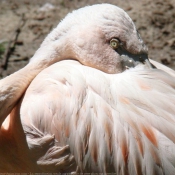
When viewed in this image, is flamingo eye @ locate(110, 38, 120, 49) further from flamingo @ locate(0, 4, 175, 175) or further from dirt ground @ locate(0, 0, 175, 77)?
dirt ground @ locate(0, 0, 175, 77)

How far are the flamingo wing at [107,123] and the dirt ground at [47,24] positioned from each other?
2201 millimetres

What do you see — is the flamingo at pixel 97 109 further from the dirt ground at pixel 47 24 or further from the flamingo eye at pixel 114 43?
the dirt ground at pixel 47 24

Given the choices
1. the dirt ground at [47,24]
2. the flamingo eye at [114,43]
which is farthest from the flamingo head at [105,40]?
the dirt ground at [47,24]

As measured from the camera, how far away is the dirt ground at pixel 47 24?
492cm

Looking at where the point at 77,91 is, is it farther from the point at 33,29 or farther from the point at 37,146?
the point at 33,29

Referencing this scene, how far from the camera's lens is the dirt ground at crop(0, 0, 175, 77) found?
4.92m

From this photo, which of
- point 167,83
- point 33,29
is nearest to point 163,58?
point 33,29

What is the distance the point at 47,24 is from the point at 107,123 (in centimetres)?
296

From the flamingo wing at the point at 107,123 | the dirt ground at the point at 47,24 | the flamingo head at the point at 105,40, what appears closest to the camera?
the flamingo wing at the point at 107,123

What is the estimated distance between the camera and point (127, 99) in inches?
103

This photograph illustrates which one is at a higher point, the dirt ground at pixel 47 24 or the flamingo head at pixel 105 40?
the flamingo head at pixel 105 40

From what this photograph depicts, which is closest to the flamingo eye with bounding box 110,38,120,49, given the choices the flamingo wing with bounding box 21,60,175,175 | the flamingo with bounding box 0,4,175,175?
the flamingo with bounding box 0,4,175,175

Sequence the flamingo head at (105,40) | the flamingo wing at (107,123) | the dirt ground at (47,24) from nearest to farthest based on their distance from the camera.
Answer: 1. the flamingo wing at (107,123)
2. the flamingo head at (105,40)
3. the dirt ground at (47,24)

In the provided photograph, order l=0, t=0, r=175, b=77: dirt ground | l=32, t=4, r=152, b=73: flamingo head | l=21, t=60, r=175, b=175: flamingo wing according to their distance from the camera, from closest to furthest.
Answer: l=21, t=60, r=175, b=175: flamingo wing
l=32, t=4, r=152, b=73: flamingo head
l=0, t=0, r=175, b=77: dirt ground
